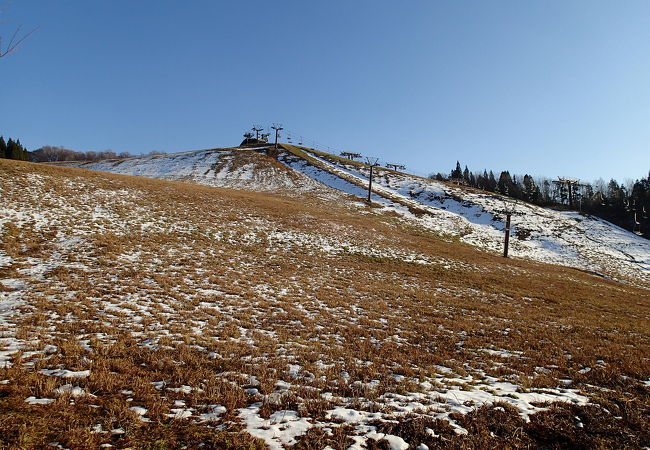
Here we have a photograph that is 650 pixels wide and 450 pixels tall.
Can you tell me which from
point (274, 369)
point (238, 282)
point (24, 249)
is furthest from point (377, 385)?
point (24, 249)

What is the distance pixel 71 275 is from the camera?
42.8 ft

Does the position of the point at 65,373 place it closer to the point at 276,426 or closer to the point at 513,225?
the point at 276,426

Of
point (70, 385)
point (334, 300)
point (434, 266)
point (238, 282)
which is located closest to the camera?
point (70, 385)

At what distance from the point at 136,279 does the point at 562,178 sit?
393 ft

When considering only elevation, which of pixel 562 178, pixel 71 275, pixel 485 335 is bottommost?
pixel 485 335

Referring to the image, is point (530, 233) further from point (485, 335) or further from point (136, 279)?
point (136, 279)

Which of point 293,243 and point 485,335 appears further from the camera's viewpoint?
point 293,243

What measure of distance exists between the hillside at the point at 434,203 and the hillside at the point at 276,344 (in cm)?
2581

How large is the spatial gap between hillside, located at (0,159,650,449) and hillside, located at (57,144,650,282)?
25.8m

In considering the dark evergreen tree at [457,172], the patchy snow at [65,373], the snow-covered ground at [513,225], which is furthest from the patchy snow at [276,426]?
the dark evergreen tree at [457,172]

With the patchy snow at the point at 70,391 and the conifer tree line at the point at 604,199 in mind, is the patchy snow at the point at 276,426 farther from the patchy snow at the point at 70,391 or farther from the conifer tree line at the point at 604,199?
the conifer tree line at the point at 604,199

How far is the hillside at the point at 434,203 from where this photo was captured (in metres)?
46.2

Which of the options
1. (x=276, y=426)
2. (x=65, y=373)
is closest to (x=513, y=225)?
(x=276, y=426)

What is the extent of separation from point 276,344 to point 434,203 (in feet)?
201
